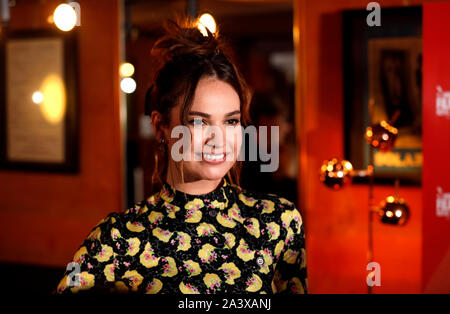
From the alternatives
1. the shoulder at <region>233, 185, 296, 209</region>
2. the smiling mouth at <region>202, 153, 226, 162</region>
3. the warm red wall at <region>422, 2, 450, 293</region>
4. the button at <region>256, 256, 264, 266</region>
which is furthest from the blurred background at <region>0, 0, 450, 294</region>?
the smiling mouth at <region>202, 153, 226, 162</region>

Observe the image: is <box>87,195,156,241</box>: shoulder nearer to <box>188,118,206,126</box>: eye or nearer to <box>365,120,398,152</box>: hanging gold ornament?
<box>188,118,206,126</box>: eye

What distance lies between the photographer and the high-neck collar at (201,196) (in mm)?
1371

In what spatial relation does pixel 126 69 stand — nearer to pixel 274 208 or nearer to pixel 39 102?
pixel 39 102

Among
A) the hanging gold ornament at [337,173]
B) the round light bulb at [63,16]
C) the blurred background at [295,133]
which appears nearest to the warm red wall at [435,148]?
the blurred background at [295,133]

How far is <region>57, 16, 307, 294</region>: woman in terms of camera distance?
1.27 metres

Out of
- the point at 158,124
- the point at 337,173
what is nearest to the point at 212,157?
the point at 158,124

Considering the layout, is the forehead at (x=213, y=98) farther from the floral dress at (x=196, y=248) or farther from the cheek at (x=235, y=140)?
the floral dress at (x=196, y=248)

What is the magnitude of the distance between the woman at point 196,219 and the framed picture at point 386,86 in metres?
1.86

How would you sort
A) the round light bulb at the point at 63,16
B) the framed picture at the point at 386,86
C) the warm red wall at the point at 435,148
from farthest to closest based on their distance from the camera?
the framed picture at the point at 386,86, the round light bulb at the point at 63,16, the warm red wall at the point at 435,148

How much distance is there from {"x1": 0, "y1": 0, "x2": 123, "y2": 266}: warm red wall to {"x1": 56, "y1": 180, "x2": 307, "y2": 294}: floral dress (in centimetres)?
273

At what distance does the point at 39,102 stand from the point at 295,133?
2.08 metres
